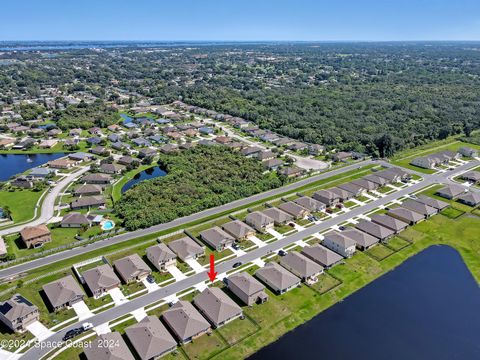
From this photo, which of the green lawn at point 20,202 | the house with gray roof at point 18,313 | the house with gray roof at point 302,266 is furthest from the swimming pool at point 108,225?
the house with gray roof at point 302,266

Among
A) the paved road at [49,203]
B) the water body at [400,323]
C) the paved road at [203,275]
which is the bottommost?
the water body at [400,323]

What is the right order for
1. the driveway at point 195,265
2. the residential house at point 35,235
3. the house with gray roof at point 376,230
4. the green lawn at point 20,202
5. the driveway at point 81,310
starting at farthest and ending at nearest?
the green lawn at point 20,202
the house with gray roof at point 376,230
the residential house at point 35,235
the driveway at point 195,265
the driveway at point 81,310

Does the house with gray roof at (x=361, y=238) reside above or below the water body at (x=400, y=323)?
above

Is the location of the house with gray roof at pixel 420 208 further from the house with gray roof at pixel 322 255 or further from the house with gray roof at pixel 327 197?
the house with gray roof at pixel 322 255

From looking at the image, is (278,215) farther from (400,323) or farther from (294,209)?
(400,323)

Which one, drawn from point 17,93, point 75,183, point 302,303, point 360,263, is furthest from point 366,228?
point 17,93

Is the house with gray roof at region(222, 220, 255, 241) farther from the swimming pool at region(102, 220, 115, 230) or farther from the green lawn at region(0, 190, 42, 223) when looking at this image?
the green lawn at region(0, 190, 42, 223)

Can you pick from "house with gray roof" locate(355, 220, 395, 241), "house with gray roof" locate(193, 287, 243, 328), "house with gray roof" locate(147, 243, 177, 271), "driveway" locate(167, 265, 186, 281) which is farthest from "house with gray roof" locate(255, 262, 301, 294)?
"house with gray roof" locate(355, 220, 395, 241)
